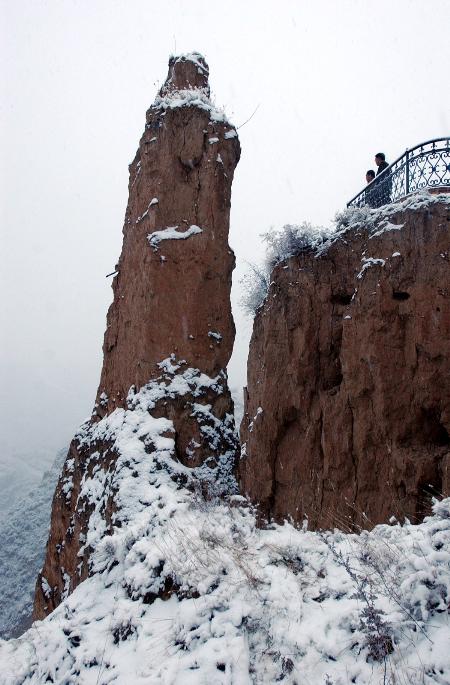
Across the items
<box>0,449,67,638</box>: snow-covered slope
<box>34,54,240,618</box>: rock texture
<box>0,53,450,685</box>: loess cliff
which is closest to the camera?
<box>0,53,450,685</box>: loess cliff

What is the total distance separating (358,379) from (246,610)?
4.41m

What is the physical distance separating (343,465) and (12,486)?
9554 centimetres

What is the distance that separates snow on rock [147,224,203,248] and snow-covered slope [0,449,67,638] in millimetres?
22661

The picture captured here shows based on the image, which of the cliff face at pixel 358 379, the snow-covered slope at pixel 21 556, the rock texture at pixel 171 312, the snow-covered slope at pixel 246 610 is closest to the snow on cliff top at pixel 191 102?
the rock texture at pixel 171 312

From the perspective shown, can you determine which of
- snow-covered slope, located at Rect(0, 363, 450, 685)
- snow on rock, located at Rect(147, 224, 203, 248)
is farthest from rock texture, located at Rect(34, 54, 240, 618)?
snow-covered slope, located at Rect(0, 363, 450, 685)

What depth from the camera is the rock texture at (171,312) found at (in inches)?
381

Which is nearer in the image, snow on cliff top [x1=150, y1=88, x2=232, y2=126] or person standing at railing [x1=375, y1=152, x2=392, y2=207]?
person standing at railing [x1=375, y1=152, x2=392, y2=207]

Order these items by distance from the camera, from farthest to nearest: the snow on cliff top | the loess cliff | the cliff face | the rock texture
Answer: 1. the snow on cliff top
2. the rock texture
3. the cliff face
4. the loess cliff

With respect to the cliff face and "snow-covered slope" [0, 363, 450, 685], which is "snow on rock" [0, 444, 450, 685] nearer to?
"snow-covered slope" [0, 363, 450, 685]

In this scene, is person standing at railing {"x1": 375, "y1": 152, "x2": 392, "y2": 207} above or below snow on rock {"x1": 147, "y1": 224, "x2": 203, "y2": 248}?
above

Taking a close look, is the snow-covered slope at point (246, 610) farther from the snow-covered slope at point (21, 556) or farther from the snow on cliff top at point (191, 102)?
the snow-covered slope at point (21, 556)

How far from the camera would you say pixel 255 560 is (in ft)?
15.3

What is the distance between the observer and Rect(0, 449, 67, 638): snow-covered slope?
87.8ft

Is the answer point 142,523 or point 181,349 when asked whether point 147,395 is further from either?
point 142,523
